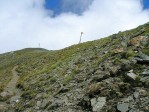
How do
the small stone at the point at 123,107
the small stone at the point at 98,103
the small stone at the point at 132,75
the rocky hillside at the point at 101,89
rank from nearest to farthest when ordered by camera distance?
the small stone at the point at 123,107 → the rocky hillside at the point at 101,89 → the small stone at the point at 98,103 → the small stone at the point at 132,75

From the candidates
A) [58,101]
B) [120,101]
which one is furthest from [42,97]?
[120,101]

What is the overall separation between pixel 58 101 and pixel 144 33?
14.7 m

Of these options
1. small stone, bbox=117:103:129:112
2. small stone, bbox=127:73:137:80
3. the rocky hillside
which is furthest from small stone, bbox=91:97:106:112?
small stone, bbox=127:73:137:80

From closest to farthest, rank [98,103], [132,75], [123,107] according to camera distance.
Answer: [123,107], [98,103], [132,75]

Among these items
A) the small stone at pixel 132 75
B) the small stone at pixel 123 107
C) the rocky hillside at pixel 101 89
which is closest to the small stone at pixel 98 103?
the rocky hillside at pixel 101 89

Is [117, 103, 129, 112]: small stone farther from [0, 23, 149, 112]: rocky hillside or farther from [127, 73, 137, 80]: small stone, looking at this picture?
[127, 73, 137, 80]: small stone

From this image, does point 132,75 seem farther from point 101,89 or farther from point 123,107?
point 123,107

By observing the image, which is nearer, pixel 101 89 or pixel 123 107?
pixel 123 107

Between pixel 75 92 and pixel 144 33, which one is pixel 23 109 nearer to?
pixel 75 92

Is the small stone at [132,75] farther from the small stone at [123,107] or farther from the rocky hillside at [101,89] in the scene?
the small stone at [123,107]

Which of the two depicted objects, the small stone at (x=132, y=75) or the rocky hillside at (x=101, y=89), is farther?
the small stone at (x=132, y=75)

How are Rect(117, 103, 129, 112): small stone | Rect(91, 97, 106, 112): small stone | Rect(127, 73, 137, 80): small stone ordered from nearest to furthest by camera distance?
Rect(117, 103, 129, 112): small stone → Rect(91, 97, 106, 112): small stone → Rect(127, 73, 137, 80): small stone

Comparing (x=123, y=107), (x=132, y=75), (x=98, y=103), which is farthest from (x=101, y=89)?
(x=123, y=107)

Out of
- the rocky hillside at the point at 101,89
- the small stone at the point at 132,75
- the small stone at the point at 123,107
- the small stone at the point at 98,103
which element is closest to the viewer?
the small stone at the point at 123,107
